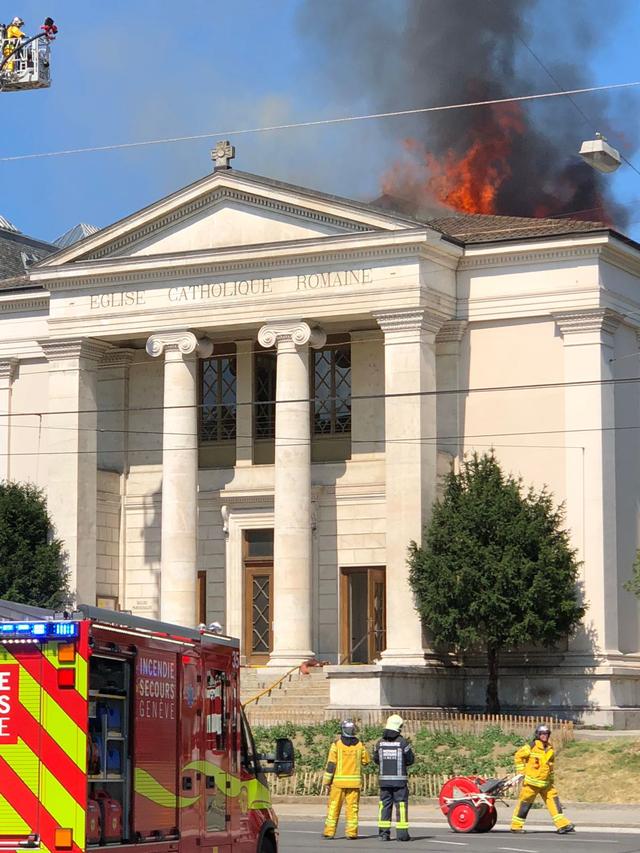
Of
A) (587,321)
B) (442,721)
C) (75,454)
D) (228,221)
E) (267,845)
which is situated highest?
(228,221)

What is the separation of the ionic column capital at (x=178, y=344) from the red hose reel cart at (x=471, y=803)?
69.7ft

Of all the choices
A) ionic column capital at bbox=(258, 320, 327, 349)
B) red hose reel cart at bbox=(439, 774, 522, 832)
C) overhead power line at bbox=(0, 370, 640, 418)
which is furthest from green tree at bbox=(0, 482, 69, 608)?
red hose reel cart at bbox=(439, 774, 522, 832)

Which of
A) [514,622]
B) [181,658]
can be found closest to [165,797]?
[181,658]

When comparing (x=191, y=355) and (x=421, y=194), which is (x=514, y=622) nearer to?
(x=191, y=355)

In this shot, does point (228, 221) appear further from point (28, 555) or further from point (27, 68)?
point (28, 555)

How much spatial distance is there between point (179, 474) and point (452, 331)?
780cm

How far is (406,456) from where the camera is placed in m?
42.0

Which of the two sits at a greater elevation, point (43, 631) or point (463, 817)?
point (43, 631)

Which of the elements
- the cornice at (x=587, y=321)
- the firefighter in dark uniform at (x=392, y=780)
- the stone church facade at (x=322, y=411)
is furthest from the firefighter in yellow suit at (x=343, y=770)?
the cornice at (x=587, y=321)

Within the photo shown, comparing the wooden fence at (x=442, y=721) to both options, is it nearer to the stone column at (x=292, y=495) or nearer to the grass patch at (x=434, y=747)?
the grass patch at (x=434, y=747)

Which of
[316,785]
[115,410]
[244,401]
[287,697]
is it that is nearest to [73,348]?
[115,410]

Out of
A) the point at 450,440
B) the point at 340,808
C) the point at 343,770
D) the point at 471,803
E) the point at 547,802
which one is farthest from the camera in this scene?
the point at 450,440

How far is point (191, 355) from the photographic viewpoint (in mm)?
45344

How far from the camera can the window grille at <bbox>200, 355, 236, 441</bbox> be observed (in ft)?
155
